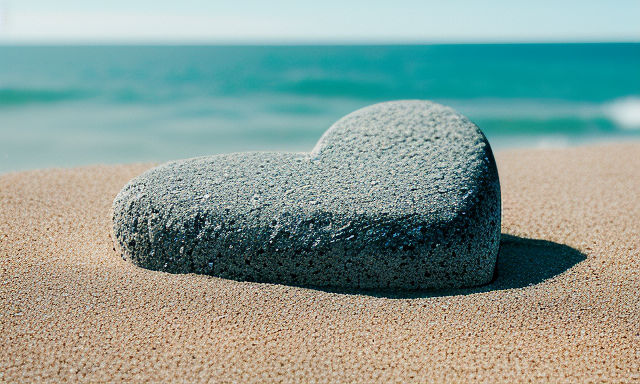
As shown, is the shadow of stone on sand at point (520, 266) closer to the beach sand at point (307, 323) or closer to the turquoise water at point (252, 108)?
the beach sand at point (307, 323)

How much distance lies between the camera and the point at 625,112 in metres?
13.9

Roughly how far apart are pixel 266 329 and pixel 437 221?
91 centimetres

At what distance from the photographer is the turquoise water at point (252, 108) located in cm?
980

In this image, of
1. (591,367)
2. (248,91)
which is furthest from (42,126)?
(591,367)

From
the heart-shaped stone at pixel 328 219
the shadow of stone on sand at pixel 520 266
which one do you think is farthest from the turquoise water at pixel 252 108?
the shadow of stone on sand at pixel 520 266

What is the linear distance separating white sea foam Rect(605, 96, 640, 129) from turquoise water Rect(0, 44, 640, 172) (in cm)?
4

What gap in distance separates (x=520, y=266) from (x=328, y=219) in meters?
1.15

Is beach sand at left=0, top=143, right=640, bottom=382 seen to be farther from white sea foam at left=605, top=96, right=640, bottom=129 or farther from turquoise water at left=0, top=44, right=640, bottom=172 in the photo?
white sea foam at left=605, top=96, right=640, bottom=129

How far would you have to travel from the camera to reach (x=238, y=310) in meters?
2.39

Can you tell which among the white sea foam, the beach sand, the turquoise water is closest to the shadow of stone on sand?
the beach sand

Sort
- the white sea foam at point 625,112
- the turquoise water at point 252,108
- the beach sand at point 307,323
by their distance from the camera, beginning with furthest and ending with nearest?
the white sea foam at point 625,112 → the turquoise water at point 252,108 → the beach sand at point 307,323

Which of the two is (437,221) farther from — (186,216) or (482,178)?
(186,216)

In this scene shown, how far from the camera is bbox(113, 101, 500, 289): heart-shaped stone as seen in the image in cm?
251

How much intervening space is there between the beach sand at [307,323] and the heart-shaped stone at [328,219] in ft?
0.31
